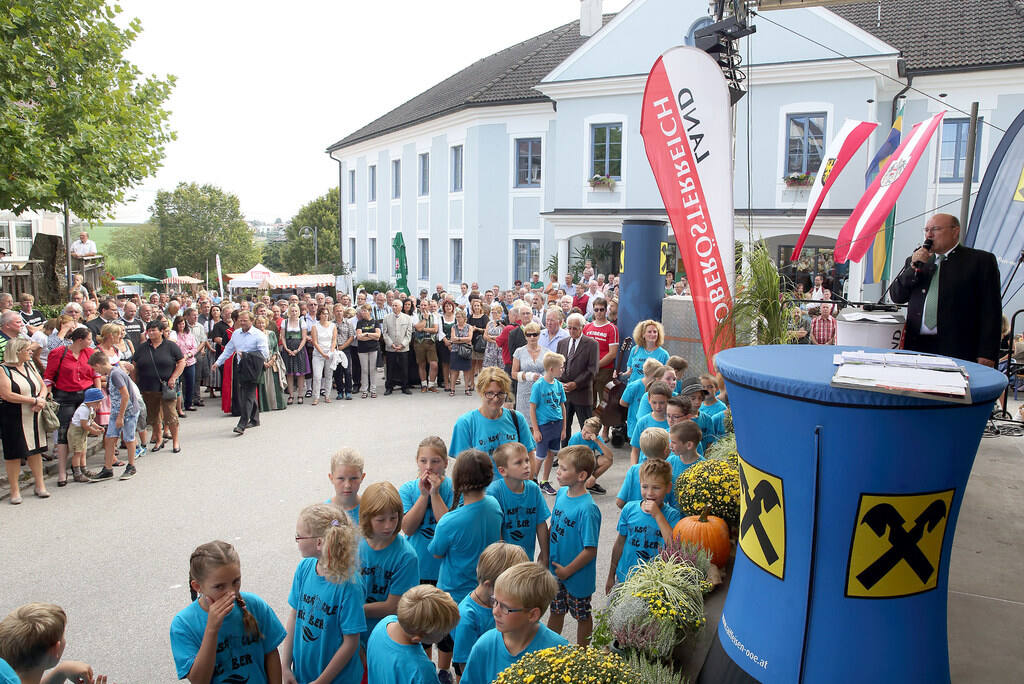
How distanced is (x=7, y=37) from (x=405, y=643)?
15099mm

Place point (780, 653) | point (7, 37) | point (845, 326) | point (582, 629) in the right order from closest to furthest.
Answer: point (780, 653) → point (582, 629) → point (845, 326) → point (7, 37)

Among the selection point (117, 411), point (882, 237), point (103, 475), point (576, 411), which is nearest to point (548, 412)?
point (576, 411)

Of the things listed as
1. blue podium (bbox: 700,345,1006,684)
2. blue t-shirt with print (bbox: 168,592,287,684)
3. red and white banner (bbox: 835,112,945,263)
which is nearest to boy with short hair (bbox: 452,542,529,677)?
blue t-shirt with print (bbox: 168,592,287,684)

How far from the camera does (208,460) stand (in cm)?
1024

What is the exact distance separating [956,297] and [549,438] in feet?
14.4

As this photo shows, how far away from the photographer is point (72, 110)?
14633mm

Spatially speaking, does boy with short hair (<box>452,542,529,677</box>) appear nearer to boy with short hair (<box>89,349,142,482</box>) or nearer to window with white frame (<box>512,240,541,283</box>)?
boy with short hair (<box>89,349,142,482</box>)

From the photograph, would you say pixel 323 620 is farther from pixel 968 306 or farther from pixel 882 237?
pixel 882 237

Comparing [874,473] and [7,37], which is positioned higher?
[7,37]

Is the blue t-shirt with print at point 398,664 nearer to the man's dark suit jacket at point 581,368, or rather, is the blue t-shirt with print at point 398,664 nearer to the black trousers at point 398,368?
the man's dark suit jacket at point 581,368

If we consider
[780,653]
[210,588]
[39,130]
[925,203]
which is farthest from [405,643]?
[925,203]

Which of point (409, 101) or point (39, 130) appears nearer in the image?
point (39, 130)

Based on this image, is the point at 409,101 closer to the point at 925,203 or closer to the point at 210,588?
the point at 925,203

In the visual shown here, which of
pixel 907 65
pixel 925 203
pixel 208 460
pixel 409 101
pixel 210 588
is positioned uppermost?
Answer: pixel 409 101
